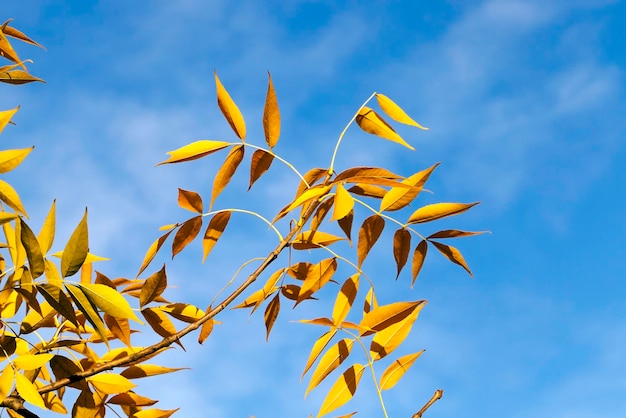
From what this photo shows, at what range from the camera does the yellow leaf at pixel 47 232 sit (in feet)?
3.13

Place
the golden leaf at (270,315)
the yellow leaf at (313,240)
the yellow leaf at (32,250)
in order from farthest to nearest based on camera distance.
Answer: the golden leaf at (270,315)
the yellow leaf at (313,240)
the yellow leaf at (32,250)

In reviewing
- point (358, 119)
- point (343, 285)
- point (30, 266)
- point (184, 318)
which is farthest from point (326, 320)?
point (30, 266)

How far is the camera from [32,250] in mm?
924

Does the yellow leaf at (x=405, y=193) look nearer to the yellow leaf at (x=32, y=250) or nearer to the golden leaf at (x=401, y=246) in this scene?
the golden leaf at (x=401, y=246)

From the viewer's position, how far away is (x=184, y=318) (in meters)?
1.16

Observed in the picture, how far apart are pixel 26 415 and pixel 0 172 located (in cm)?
38

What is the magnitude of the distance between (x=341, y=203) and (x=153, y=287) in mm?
349

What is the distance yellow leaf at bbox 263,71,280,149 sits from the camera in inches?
41.9

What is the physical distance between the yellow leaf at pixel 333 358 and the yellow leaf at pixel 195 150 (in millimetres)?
385

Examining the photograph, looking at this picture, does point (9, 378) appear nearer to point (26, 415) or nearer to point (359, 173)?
point (26, 415)

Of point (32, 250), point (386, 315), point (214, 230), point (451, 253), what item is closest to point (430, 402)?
point (386, 315)

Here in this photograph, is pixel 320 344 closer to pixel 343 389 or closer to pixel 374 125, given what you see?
pixel 343 389

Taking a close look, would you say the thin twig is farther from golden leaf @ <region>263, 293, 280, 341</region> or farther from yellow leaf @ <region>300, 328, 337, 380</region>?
golden leaf @ <region>263, 293, 280, 341</region>

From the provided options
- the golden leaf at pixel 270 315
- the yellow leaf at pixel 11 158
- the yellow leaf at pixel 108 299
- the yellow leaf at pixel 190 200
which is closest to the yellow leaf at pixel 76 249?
the yellow leaf at pixel 108 299
